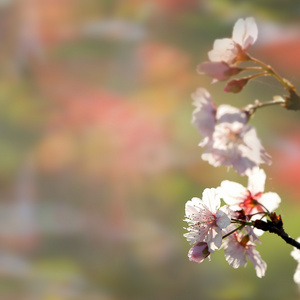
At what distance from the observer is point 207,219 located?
0.88 meters

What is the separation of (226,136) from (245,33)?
7.1 inches

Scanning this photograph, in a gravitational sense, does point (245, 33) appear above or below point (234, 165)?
above

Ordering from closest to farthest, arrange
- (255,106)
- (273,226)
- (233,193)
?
(255,106) → (273,226) → (233,193)

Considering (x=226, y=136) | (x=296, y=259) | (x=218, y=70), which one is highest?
(x=218, y=70)

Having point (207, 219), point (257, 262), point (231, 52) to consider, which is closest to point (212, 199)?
point (207, 219)

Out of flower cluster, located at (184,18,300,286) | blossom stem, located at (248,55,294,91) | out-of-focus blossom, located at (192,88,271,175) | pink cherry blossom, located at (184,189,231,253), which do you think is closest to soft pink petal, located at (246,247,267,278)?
flower cluster, located at (184,18,300,286)

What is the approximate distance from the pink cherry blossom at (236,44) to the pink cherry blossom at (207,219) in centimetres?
24

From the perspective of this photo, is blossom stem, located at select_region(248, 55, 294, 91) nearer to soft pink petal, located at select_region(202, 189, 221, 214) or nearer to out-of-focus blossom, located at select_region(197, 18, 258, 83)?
out-of-focus blossom, located at select_region(197, 18, 258, 83)

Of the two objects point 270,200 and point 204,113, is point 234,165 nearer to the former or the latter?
point 204,113

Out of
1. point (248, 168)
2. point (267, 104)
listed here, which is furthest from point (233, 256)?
point (267, 104)

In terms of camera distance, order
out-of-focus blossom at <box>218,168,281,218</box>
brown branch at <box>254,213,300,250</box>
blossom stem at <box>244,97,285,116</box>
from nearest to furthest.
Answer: blossom stem at <box>244,97,285,116</box>
brown branch at <box>254,213,300,250</box>
out-of-focus blossom at <box>218,168,281,218</box>

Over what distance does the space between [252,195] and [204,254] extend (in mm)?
149

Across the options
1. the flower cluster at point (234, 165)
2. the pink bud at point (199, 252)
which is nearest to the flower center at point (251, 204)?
the flower cluster at point (234, 165)

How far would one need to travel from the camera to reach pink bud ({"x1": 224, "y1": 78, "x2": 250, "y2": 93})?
30.1 inches
